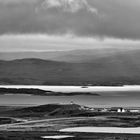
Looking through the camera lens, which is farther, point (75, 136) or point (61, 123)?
point (61, 123)

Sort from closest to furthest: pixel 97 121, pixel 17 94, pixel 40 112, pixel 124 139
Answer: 1. pixel 124 139
2. pixel 97 121
3. pixel 40 112
4. pixel 17 94

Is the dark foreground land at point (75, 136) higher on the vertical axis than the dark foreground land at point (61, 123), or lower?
lower

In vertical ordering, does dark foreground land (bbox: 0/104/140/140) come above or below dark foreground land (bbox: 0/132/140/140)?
above

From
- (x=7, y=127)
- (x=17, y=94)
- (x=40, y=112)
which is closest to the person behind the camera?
(x=7, y=127)

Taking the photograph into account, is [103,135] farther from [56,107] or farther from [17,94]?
[17,94]

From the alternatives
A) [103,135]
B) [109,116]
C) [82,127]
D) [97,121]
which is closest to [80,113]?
[109,116]

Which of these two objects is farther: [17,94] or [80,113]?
[17,94]

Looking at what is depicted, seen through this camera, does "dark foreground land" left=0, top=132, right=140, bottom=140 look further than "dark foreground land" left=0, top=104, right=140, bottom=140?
No

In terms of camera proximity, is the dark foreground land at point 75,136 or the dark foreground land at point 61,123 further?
the dark foreground land at point 61,123

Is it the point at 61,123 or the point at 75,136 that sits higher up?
the point at 61,123
